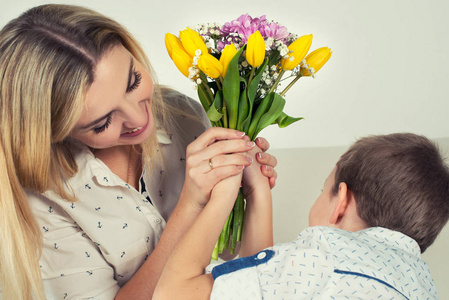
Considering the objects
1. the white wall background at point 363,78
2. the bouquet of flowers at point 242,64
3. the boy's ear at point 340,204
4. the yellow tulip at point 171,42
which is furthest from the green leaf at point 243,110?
the white wall background at point 363,78

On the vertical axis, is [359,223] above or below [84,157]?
below

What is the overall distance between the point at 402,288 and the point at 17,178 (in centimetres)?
102

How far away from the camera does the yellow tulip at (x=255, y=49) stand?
1.21 metres

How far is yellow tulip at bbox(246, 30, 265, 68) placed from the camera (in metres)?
1.21

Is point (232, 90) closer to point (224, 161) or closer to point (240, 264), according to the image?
point (224, 161)

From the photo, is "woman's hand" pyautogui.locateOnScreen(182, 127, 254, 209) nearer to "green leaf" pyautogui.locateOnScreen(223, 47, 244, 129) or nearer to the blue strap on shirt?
"green leaf" pyautogui.locateOnScreen(223, 47, 244, 129)

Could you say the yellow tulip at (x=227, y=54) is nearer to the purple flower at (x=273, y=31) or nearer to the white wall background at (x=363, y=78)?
the purple flower at (x=273, y=31)

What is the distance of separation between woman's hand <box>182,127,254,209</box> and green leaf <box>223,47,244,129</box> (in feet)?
0.17

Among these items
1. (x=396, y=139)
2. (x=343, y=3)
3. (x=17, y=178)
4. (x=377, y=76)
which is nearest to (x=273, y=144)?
(x=377, y=76)

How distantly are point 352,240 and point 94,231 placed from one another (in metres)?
0.78

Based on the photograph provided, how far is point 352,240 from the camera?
1.18 meters

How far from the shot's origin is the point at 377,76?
3.26 m

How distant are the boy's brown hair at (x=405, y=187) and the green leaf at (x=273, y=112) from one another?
0.28m

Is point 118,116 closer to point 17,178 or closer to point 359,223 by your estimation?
point 17,178
